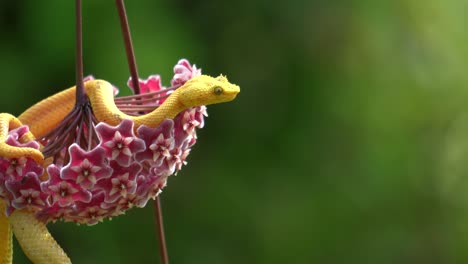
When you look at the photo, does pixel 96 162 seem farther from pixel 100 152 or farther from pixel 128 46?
pixel 128 46

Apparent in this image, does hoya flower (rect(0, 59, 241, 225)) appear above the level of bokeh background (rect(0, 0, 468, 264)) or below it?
below

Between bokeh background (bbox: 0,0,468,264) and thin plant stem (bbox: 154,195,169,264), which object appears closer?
thin plant stem (bbox: 154,195,169,264)

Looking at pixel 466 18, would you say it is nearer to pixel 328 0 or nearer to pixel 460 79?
pixel 460 79

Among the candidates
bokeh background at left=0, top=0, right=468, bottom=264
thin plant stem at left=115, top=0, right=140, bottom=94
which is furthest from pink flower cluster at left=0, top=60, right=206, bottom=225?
bokeh background at left=0, top=0, right=468, bottom=264

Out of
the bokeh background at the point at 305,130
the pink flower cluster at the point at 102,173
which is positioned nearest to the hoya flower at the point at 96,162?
the pink flower cluster at the point at 102,173

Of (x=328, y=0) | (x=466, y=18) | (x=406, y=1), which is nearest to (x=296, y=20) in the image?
(x=328, y=0)

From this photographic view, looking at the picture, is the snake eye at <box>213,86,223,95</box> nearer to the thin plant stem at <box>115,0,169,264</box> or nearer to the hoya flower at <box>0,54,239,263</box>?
the hoya flower at <box>0,54,239,263</box>

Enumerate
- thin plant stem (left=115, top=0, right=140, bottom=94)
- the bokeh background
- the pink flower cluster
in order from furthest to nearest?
the bokeh background < thin plant stem (left=115, top=0, right=140, bottom=94) < the pink flower cluster
